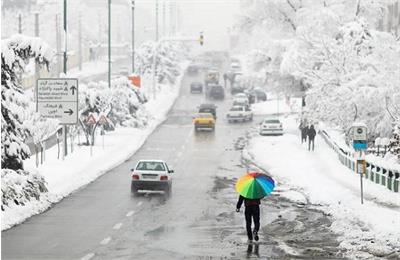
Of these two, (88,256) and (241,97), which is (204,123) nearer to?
(241,97)

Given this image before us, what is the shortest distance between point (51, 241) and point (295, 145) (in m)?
34.6

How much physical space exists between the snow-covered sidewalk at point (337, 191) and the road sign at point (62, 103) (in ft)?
31.1

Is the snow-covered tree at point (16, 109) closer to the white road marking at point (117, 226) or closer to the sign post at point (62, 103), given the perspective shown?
the white road marking at point (117, 226)

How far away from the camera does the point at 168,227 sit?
2345 cm

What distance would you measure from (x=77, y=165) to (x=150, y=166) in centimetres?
861

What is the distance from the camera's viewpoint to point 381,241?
2056 centimetres

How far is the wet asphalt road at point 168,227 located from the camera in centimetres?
1945

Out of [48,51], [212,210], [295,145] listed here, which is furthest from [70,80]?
[295,145]

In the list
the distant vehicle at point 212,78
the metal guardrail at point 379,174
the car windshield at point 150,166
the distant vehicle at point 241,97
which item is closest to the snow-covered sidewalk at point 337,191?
the metal guardrail at point 379,174

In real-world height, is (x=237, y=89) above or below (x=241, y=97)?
above

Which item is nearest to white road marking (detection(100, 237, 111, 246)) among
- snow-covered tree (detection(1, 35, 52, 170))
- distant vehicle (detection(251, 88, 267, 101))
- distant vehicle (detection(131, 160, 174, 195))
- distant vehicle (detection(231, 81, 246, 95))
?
snow-covered tree (detection(1, 35, 52, 170))

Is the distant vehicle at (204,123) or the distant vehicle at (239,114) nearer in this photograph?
the distant vehicle at (204,123)

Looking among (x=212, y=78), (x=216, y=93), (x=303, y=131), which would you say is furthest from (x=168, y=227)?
(x=212, y=78)

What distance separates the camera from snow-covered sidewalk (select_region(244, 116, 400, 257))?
839 inches
